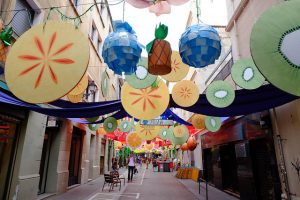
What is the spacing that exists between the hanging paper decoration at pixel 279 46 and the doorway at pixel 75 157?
11036 millimetres

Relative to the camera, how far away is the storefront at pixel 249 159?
22.2 ft

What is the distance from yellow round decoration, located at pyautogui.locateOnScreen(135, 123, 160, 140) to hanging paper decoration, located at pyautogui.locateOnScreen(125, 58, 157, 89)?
188 inches

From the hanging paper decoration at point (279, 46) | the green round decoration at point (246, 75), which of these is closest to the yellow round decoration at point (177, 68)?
the green round decoration at point (246, 75)

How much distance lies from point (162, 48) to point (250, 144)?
21.7 ft

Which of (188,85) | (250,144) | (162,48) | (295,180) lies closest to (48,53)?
(162,48)

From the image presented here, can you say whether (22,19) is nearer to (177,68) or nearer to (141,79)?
(141,79)

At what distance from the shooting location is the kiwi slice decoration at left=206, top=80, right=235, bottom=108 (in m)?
5.07

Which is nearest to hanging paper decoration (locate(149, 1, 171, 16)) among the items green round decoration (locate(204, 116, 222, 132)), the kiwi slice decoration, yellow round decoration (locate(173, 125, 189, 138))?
the kiwi slice decoration

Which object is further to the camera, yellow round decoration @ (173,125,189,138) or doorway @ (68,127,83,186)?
doorway @ (68,127,83,186)

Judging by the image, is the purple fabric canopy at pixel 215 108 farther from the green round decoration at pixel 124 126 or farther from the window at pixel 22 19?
the green round decoration at pixel 124 126

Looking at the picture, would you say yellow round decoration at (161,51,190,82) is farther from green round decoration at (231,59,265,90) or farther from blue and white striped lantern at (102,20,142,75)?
blue and white striped lantern at (102,20,142,75)

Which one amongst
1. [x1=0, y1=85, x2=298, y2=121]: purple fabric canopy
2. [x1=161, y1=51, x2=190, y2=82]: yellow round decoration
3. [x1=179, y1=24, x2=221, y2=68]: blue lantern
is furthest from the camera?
[x1=0, y1=85, x2=298, y2=121]: purple fabric canopy

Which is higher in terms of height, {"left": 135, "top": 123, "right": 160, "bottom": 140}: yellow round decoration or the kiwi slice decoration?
the kiwi slice decoration

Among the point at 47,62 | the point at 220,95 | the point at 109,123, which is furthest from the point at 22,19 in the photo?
the point at 220,95
